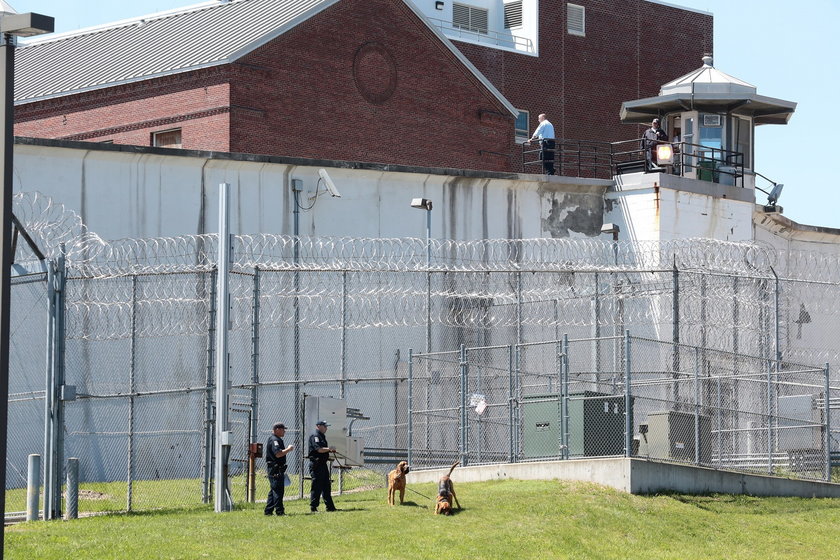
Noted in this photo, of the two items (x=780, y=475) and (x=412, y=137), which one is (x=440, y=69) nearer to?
(x=412, y=137)

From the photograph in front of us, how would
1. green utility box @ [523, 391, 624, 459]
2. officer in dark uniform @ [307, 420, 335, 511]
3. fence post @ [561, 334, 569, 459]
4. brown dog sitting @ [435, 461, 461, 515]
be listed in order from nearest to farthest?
1. brown dog sitting @ [435, 461, 461, 515]
2. officer in dark uniform @ [307, 420, 335, 511]
3. fence post @ [561, 334, 569, 459]
4. green utility box @ [523, 391, 624, 459]

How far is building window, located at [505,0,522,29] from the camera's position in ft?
162

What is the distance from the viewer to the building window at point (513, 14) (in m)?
49.5

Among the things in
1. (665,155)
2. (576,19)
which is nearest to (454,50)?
(665,155)

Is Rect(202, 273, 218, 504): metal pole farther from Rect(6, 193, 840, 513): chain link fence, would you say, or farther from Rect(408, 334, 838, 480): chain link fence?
Rect(408, 334, 838, 480): chain link fence

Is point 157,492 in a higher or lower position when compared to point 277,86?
lower

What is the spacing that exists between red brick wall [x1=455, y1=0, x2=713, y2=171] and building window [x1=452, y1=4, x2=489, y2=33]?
9.38 ft

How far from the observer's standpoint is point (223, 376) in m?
18.1

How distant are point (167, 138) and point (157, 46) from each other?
3.43m

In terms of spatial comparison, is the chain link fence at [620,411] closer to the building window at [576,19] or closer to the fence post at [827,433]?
the fence post at [827,433]

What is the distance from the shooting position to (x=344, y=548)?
48.8ft

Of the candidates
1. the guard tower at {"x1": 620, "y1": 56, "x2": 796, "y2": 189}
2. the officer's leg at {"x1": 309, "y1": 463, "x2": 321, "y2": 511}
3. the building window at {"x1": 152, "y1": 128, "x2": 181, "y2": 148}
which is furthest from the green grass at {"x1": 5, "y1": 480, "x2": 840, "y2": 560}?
the building window at {"x1": 152, "y1": 128, "x2": 181, "y2": 148}

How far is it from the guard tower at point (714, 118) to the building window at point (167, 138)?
37.1ft

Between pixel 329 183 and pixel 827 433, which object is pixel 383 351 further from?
pixel 827 433
